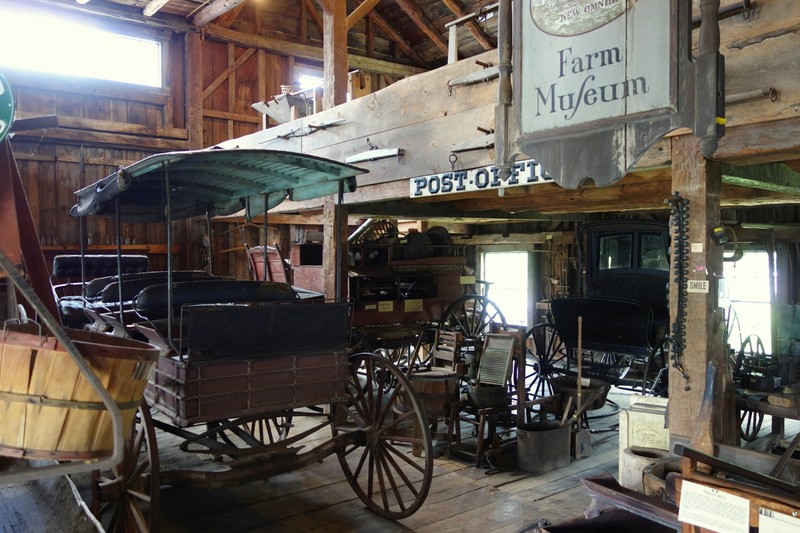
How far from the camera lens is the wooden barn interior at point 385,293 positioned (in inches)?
113

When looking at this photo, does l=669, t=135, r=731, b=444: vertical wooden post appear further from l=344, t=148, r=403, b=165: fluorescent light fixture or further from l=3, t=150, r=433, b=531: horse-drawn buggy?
l=344, t=148, r=403, b=165: fluorescent light fixture

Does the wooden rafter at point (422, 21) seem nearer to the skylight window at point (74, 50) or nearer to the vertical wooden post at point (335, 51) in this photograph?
the skylight window at point (74, 50)

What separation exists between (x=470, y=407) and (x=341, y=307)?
9.25 ft

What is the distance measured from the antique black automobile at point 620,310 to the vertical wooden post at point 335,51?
382cm

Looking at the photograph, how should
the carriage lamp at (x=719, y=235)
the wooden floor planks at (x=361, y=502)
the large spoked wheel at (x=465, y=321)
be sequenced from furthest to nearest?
1. the large spoked wheel at (x=465, y=321)
2. the wooden floor planks at (x=361, y=502)
3. the carriage lamp at (x=719, y=235)

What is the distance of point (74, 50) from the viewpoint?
10.8m

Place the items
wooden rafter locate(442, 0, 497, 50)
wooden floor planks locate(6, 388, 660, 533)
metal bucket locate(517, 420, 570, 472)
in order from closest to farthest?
wooden floor planks locate(6, 388, 660, 533) < metal bucket locate(517, 420, 570, 472) < wooden rafter locate(442, 0, 497, 50)

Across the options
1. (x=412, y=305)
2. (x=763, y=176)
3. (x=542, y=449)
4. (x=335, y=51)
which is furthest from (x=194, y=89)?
(x=763, y=176)

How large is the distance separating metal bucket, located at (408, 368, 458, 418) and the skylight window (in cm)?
850

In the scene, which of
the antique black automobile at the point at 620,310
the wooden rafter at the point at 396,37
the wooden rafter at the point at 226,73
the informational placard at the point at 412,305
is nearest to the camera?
the antique black automobile at the point at 620,310

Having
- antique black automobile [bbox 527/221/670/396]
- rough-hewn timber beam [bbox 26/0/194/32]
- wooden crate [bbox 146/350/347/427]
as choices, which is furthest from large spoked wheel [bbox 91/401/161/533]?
rough-hewn timber beam [bbox 26/0/194/32]

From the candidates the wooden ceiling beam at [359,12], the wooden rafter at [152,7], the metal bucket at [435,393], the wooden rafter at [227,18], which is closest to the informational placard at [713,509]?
the metal bucket at [435,393]

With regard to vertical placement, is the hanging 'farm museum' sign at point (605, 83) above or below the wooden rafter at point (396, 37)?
below

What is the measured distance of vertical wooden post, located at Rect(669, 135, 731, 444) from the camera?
3.94 metres
